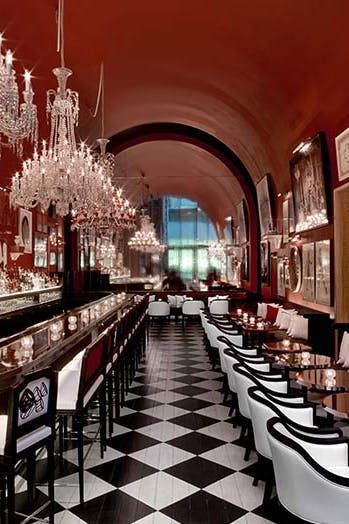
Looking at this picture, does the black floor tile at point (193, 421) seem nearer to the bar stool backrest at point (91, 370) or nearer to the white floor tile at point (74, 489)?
the bar stool backrest at point (91, 370)

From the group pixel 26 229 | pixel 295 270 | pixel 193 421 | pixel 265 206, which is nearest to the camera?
pixel 193 421

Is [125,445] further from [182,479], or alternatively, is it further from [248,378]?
[248,378]

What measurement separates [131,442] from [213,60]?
20.1 ft

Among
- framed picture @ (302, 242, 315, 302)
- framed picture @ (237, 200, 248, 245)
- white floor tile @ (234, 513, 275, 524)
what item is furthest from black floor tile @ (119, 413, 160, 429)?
framed picture @ (237, 200, 248, 245)

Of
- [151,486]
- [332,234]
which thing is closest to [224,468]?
[151,486]

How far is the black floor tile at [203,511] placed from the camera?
9.00 ft

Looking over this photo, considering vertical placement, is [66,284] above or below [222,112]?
below

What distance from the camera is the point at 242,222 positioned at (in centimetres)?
1419

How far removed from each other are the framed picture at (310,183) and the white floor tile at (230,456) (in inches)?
137

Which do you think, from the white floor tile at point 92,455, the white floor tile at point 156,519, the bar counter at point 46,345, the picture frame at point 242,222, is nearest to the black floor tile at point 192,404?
the bar counter at point 46,345

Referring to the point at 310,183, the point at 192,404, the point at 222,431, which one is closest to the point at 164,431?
the point at 222,431

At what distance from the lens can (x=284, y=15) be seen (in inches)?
209

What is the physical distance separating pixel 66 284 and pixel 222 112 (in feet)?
19.7

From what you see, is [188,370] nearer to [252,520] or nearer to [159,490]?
[159,490]
